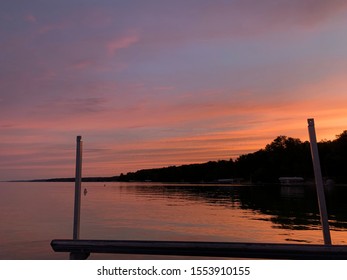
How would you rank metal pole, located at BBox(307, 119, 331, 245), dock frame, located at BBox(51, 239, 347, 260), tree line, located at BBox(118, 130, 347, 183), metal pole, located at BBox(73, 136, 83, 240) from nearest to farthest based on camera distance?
dock frame, located at BBox(51, 239, 347, 260) → metal pole, located at BBox(307, 119, 331, 245) → metal pole, located at BBox(73, 136, 83, 240) → tree line, located at BBox(118, 130, 347, 183)

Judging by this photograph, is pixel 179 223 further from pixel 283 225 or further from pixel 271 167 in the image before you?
pixel 271 167

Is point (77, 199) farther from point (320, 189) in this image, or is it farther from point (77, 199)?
point (320, 189)

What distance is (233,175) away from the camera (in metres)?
198

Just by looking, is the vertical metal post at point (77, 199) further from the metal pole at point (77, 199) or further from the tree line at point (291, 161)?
the tree line at point (291, 161)

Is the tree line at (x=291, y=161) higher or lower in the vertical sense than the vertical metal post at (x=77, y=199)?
higher

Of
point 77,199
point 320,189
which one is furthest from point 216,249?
point 77,199

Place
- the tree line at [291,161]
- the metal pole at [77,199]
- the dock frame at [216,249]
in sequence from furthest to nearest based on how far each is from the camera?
the tree line at [291,161]
the metal pole at [77,199]
the dock frame at [216,249]

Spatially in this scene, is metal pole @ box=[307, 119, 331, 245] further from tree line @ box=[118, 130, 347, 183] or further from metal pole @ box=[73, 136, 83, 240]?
tree line @ box=[118, 130, 347, 183]

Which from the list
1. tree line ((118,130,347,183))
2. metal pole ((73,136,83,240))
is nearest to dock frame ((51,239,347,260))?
metal pole ((73,136,83,240))

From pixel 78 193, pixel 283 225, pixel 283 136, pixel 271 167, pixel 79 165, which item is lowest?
pixel 283 225

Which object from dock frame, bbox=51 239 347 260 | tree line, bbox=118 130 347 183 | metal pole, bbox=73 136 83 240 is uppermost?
tree line, bbox=118 130 347 183

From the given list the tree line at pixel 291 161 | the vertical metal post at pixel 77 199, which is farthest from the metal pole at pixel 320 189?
the tree line at pixel 291 161

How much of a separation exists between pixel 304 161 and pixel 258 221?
4936 inches

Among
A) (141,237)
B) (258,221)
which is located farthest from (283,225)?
(141,237)
